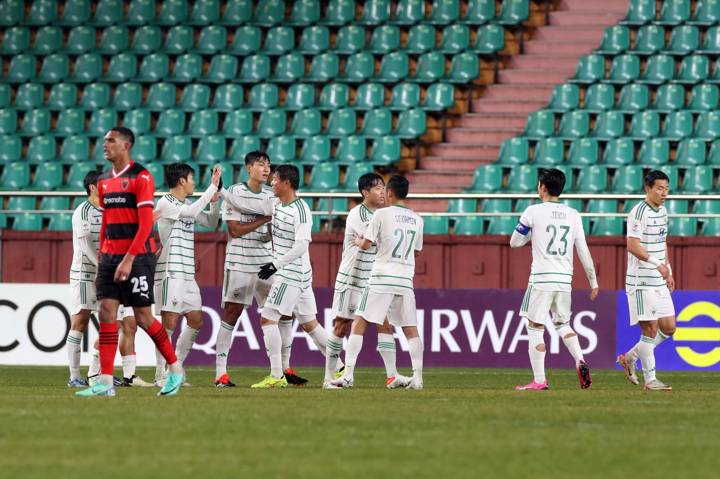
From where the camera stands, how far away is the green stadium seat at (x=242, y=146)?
82.5 ft

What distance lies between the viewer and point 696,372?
18219 mm

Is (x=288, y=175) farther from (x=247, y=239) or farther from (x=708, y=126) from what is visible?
(x=708, y=126)

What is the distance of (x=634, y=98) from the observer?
2470 cm

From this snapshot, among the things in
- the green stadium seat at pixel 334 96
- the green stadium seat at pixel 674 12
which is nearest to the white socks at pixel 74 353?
the green stadium seat at pixel 334 96

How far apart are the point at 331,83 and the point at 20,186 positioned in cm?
571

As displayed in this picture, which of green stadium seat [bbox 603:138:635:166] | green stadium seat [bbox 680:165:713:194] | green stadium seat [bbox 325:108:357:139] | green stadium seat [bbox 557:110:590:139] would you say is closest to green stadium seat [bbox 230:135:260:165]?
green stadium seat [bbox 325:108:357:139]

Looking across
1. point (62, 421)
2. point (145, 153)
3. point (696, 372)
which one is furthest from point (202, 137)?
point (62, 421)

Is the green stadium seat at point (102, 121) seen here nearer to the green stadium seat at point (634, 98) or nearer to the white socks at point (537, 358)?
the green stadium seat at point (634, 98)

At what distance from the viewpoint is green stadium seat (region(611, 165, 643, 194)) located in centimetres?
2262

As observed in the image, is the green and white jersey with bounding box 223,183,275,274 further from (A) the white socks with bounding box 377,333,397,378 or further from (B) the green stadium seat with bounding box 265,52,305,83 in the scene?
(B) the green stadium seat with bounding box 265,52,305,83

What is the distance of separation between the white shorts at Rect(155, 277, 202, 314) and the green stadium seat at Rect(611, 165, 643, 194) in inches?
403

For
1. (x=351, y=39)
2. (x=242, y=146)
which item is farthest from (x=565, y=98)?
(x=242, y=146)

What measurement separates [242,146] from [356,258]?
11.0 metres

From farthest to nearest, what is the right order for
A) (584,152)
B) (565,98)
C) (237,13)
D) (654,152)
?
(237,13)
(565,98)
(584,152)
(654,152)
